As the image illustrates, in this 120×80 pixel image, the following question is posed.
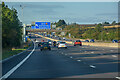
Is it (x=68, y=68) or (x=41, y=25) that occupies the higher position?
(x=41, y=25)

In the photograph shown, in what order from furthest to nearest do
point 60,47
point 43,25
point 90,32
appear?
1. point 90,32
2. point 43,25
3. point 60,47

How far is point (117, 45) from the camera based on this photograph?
253 ft

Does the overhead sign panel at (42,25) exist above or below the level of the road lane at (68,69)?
above

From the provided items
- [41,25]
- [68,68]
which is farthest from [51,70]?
[41,25]

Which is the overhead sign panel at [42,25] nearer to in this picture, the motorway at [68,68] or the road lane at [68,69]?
the motorway at [68,68]

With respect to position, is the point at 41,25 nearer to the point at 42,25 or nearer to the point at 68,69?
the point at 42,25

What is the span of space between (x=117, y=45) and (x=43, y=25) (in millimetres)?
36691

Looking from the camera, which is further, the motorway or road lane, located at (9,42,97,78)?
road lane, located at (9,42,97,78)

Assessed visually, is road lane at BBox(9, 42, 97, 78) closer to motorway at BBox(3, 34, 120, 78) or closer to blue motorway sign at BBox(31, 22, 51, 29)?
motorway at BBox(3, 34, 120, 78)

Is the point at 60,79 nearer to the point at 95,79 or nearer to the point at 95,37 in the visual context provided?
the point at 95,79

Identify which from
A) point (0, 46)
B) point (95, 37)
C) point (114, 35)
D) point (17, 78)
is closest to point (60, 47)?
point (0, 46)

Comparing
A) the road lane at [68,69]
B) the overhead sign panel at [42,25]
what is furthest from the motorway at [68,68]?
the overhead sign panel at [42,25]

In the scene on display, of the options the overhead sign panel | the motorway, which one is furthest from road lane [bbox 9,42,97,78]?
the overhead sign panel

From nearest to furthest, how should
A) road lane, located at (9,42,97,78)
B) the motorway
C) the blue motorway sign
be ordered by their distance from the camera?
the motorway
road lane, located at (9,42,97,78)
the blue motorway sign
